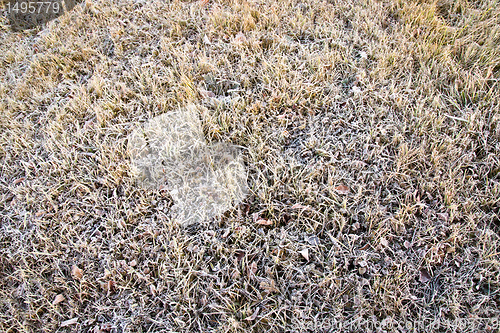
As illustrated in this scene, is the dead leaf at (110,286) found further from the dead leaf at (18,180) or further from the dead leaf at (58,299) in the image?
Answer: the dead leaf at (18,180)

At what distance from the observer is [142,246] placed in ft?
7.97

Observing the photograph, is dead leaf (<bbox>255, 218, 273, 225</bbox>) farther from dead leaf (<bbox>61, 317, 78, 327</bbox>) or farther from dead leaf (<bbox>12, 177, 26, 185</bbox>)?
dead leaf (<bbox>12, 177, 26, 185</bbox>)

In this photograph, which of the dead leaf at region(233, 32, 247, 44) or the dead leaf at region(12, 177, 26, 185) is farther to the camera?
the dead leaf at region(233, 32, 247, 44)

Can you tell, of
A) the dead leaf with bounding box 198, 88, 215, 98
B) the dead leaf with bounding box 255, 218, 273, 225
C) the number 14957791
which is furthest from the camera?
the number 14957791

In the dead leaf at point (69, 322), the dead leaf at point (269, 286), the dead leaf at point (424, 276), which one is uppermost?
the dead leaf at point (424, 276)

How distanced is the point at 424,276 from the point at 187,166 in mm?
2052

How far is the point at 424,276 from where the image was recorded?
212 cm

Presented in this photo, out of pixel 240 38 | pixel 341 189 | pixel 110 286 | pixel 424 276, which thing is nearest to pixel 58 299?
pixel 110 286

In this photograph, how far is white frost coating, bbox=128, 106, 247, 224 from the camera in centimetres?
254

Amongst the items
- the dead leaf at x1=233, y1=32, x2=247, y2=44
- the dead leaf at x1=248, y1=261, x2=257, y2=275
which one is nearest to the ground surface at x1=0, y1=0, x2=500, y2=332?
the dead leaf at x1=248, y1=261, x2=257, y2=275

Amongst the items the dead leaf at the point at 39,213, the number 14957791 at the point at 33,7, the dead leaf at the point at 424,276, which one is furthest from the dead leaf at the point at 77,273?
the number 14957791 at the point at 33,7

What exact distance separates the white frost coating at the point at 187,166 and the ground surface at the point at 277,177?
109 millimetres

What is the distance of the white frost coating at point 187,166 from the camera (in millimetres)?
2535

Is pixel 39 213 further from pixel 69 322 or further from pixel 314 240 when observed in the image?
pixel 314 240
